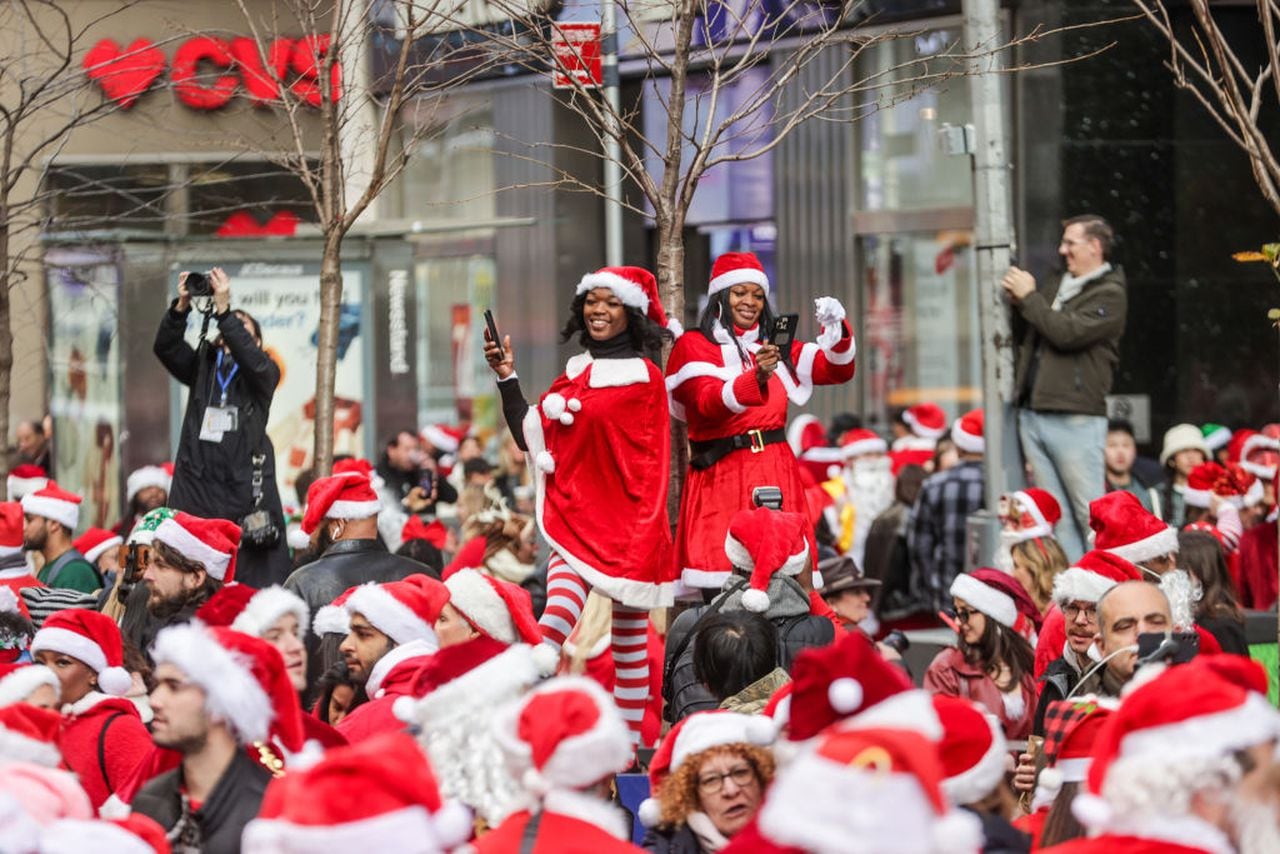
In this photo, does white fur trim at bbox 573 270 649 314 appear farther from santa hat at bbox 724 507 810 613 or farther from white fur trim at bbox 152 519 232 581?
white fur trim at bbox 152 519 232 581

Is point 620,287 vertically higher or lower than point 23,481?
higher

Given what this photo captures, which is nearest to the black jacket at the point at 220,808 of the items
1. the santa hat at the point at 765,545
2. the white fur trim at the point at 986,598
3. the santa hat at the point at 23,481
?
the santa hat at the point at 765,545

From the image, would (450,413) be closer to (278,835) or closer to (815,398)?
(815,398)

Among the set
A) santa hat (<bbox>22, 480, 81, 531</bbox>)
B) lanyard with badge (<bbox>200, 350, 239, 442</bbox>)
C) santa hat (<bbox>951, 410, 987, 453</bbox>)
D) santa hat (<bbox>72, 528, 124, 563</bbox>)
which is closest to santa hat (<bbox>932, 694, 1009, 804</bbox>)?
lanyard with badge (<bbox>200, 350, 239, 442</bbox>)

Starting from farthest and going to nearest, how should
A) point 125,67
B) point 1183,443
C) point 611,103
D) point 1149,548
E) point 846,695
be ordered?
point 125,67 < point 1183,443 < point 611,103 < point 1149,548 < point 846,695

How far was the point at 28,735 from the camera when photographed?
534 cm

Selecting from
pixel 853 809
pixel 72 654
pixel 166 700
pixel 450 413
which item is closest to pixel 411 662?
pixel 72 654

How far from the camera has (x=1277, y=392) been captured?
61.9 ft

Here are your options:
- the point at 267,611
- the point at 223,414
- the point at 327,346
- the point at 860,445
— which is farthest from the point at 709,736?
the point at 860,445

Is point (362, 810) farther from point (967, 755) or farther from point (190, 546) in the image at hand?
point (190, 546)

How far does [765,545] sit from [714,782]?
8.80 ft

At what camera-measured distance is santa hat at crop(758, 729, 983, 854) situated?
394 centimetres

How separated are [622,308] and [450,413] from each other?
1487cm

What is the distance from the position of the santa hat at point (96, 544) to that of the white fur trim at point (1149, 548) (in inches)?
221
